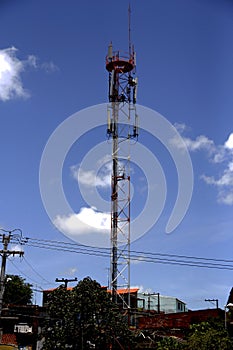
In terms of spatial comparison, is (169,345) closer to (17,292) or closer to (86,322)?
(86,322)

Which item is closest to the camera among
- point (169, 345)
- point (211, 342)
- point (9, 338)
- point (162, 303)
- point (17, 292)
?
point (211, 342)

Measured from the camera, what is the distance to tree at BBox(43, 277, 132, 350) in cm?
2853

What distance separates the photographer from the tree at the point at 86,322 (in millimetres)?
28531

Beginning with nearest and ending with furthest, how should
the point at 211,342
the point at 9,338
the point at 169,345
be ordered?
the point at 211,342
the point at 169,345
the point at 9,338

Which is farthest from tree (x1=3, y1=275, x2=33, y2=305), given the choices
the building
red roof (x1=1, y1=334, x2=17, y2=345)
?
the building

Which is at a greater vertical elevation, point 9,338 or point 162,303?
point 162,303

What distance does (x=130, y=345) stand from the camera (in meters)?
30.1

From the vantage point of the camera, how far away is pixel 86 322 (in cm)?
2867

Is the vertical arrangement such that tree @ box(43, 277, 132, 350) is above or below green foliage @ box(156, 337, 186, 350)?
above

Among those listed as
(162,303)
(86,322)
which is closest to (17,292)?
(162,303)

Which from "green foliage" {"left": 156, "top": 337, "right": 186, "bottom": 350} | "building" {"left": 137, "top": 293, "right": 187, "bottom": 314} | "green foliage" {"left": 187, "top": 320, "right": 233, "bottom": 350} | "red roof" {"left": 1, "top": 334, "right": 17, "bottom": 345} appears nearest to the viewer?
"green foliage" {"left": 187, "top": 320, "right": 233, "bottom": 350}

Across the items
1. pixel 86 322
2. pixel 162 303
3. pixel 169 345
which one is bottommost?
pixel 169 345

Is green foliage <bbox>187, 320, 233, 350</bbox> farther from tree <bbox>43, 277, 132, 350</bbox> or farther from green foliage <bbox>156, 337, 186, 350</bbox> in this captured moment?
tree <bbox>43, 277, 132, 350</bbox>

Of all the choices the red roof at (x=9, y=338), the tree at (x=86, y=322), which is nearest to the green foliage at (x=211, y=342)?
the tree at (x=86, y=322)
